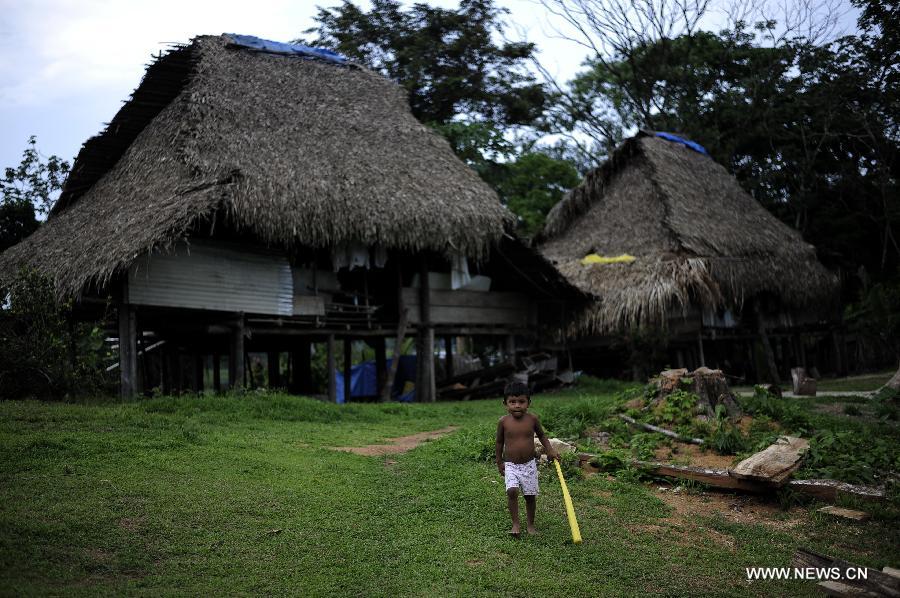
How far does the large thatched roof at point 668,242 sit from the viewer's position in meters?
16.8

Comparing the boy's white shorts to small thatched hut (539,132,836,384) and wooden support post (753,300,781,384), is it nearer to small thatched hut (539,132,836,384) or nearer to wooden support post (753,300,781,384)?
small thatched hut (539,132,836,384)

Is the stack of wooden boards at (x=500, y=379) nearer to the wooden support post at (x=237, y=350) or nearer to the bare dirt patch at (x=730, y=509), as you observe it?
the wooden support post at (x=237, y=350)

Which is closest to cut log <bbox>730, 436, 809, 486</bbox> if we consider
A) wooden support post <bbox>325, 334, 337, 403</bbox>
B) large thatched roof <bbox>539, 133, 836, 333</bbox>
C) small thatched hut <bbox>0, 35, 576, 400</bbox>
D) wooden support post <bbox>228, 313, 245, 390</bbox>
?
small thatched hut <bbox>0, 35, 576, 400</bbox>

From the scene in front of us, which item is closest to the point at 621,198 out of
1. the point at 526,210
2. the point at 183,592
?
the point at 526,210

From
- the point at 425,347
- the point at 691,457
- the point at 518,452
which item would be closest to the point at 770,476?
the point at 691,457

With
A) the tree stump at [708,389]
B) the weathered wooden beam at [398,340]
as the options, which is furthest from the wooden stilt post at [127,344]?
the tree stump at [708,389]

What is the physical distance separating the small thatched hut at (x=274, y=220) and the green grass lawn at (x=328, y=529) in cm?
474

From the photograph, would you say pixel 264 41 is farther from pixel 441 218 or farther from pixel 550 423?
pixel 550 423

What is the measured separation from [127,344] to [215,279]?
1726 millimetres

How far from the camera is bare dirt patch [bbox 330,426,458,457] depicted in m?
8.02

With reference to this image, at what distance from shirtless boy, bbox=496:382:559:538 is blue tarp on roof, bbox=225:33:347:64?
1313cm

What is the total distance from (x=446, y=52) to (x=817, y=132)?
11376 millimetres

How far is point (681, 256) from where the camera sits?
17.2m

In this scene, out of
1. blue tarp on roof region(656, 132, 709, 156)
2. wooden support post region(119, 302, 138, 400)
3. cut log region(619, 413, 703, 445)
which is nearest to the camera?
cut log region(619, 413, 703, 445)
